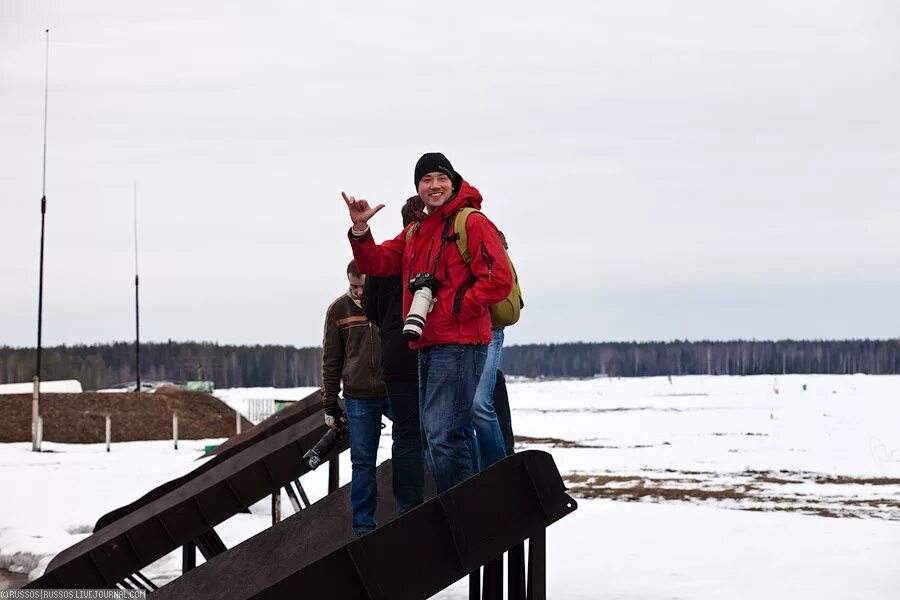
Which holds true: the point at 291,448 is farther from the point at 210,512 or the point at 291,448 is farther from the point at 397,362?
the point at 397,362

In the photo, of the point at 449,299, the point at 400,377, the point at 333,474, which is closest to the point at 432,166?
the point at 449,299

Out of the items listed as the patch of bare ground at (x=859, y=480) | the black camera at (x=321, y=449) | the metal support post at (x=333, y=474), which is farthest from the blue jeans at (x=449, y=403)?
the patch of bare ground at (x=859, y=480)

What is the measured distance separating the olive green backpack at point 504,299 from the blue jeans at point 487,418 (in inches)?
5.5

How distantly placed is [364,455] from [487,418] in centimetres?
114

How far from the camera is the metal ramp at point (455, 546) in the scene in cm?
438

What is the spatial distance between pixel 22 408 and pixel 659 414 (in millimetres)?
21996

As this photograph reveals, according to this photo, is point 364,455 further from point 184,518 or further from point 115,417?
point 115,417

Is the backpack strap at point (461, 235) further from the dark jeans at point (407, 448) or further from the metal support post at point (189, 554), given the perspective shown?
the metal support post at point (189, 554)

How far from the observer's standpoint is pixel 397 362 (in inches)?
237

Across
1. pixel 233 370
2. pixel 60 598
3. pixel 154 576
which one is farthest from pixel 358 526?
pixel 233 370

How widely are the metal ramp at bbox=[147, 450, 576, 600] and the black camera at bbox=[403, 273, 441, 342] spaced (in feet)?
2.29

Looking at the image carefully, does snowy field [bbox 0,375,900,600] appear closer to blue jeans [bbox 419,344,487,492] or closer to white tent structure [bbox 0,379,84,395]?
blue jeans [bbox 419,344,487,492]

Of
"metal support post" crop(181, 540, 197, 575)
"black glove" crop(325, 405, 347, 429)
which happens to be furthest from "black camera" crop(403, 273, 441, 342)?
"metal support post" crop(181, 540, 197, 575)

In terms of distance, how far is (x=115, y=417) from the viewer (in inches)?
1169
